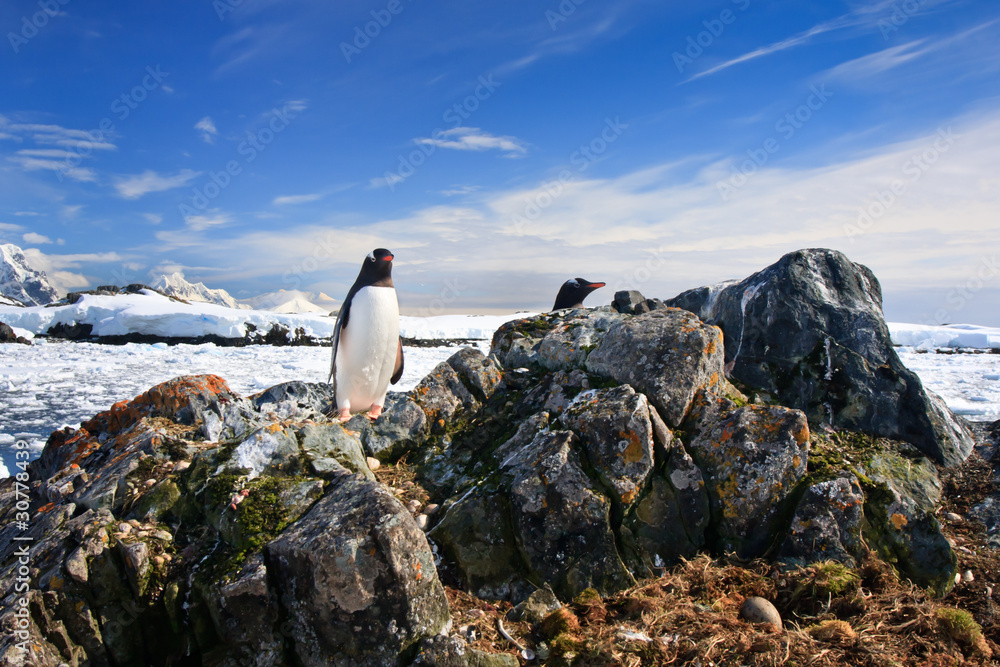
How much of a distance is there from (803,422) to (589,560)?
2.04 metres

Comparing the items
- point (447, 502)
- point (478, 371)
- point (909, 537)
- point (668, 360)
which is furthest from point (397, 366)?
point (909, 537)

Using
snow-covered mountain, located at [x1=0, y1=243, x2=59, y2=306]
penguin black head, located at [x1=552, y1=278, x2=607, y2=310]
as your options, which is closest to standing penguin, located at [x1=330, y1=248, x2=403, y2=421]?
penguin black head, located at [x1=552, y1=278, x2=607, y2=310]

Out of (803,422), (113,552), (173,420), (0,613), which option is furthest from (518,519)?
(173,420)

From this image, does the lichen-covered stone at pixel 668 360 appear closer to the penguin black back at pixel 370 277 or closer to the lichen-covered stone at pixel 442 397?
the lichen-covered stone at pixel 442 397

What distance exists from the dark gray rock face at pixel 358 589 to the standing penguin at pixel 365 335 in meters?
3.54

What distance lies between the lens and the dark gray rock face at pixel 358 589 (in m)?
2.89

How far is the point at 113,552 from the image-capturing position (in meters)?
3.20

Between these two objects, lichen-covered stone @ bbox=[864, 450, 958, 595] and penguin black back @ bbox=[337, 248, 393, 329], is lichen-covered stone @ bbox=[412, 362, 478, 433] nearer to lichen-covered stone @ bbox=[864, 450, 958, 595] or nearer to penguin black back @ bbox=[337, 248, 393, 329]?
penguin black back @ bbox=[337, 248, 393, 329]

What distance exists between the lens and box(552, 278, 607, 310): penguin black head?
8.39 metres

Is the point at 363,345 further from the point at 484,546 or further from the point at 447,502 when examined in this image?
the point at 484,546

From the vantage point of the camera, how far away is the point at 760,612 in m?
3.14

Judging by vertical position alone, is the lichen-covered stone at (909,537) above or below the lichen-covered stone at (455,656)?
above
